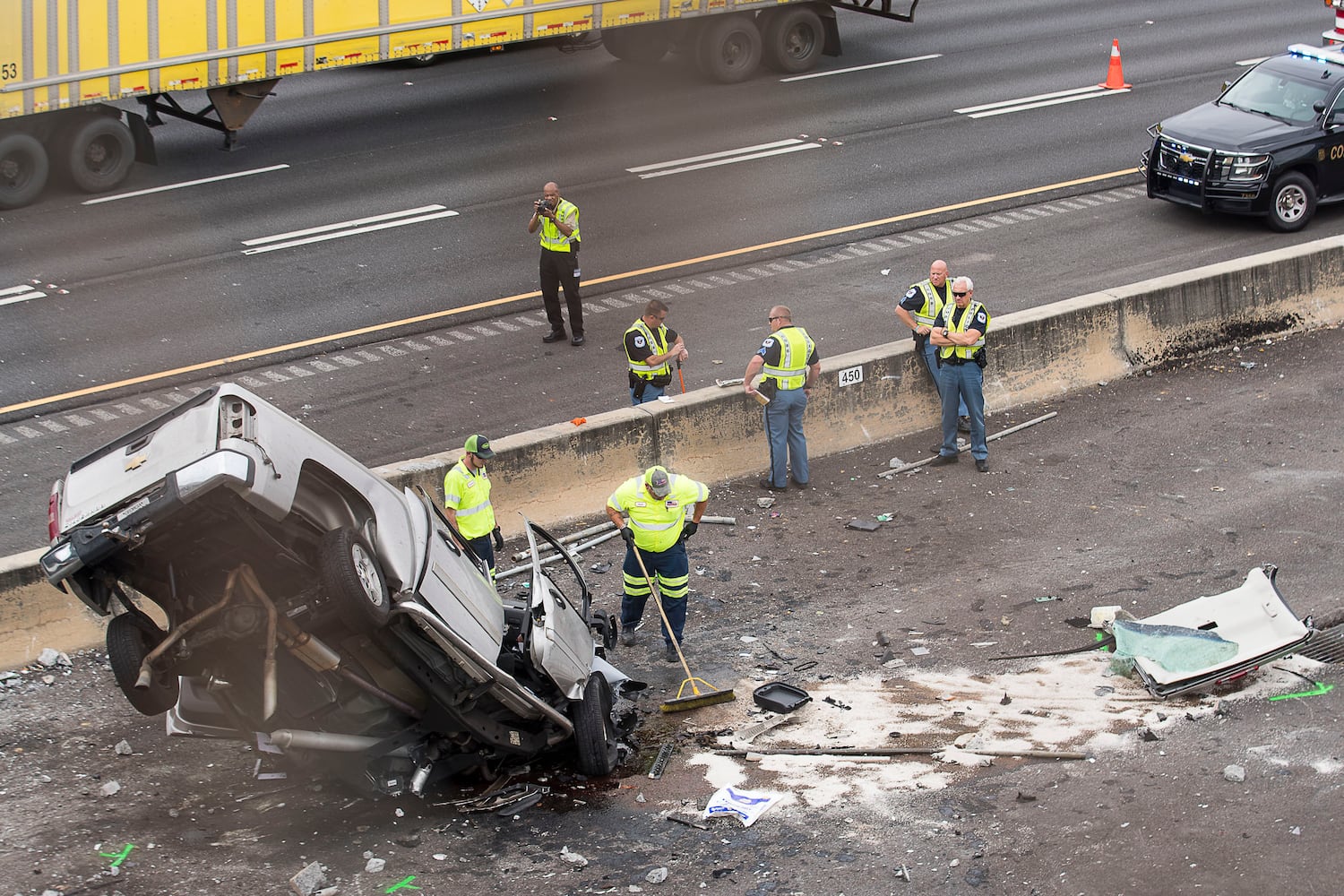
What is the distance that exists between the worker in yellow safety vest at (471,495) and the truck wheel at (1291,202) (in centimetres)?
1150

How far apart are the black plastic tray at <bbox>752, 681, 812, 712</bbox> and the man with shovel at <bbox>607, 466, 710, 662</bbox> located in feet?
2.73

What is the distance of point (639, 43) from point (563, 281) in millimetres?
10308

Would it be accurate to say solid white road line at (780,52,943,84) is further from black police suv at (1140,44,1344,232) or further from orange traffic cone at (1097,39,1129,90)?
black police suv at (1140,44,1344,232)

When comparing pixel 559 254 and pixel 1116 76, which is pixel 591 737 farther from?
pixel 1116 76

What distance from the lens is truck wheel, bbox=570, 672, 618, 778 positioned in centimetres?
862

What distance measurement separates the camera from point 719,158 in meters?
20.8

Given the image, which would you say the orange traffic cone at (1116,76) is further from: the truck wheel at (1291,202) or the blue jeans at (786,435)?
the blue jeans at (786,435)

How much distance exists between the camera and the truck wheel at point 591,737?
862 centimetres

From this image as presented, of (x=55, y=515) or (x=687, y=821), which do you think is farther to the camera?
(x=687, y=821)

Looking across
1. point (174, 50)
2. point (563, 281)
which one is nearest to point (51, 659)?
point (563, 281)

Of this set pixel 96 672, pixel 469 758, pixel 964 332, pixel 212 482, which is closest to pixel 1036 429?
pixel 964 332

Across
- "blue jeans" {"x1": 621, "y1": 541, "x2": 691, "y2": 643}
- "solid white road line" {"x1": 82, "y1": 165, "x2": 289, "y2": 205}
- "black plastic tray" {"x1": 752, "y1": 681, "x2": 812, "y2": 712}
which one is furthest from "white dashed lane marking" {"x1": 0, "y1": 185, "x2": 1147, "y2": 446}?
"black plastic tray" {"x1": 752, "y1": 681, "x2": 812, "y2": 712}

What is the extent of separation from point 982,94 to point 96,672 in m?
17.2

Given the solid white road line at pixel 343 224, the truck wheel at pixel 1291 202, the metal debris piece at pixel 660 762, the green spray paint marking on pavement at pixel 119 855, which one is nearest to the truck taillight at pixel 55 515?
the green spray paint marking on pavement at pixel 119 855
